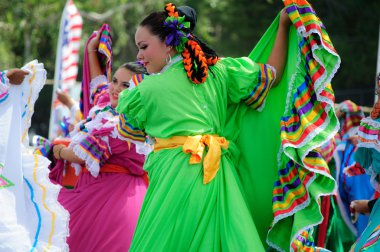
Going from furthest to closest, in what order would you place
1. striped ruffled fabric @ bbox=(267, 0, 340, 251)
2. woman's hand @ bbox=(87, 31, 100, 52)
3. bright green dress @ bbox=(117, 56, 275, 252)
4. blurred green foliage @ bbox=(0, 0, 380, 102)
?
blurred green foliage @ bbox=(0, 0, 380, 102)
woman's hand @ bbox=(87, 31, 100, 52)
striped ruffled fabric @ bbox=(267, 0, 340, 251)
bright green dress @ bbox=(117, 56, 275, 252)

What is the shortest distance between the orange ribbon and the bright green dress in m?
0.03

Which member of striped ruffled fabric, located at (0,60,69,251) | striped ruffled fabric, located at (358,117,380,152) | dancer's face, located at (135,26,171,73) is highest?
dancer's face, located at (135,26,171,73)

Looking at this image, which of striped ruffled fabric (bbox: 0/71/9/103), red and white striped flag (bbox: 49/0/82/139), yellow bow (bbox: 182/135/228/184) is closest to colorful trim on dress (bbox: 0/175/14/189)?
striped ruffled fabric (bbox: 0/71/9/103)

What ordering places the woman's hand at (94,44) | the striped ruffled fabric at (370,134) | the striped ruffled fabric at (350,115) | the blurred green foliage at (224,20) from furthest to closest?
the blurred green foliage at (224,20)
the striped ruffled fabric at (350,115)
the woman's hand at (94,44)
the striped ruffled fabric at (370,134)

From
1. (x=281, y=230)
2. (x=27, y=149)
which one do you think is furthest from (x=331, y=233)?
(x=27, y=149)

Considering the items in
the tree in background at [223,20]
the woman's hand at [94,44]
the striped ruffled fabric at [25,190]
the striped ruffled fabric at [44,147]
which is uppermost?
the woman's hand at [94,44]

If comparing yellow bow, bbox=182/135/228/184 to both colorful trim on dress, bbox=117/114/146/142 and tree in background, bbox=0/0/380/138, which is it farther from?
tree in background, bbox=0/0/380/138

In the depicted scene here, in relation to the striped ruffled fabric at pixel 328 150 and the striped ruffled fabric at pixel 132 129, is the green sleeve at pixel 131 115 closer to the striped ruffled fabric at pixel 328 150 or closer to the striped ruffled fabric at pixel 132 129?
the striped ruffled fabric at pixel 132 129

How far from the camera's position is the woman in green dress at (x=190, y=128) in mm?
3744

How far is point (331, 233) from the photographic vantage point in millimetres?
5578

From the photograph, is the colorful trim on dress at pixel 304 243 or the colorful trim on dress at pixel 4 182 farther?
the colorful trim on dress at pixel 4 182

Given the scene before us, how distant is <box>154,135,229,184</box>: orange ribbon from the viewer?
12.5ft

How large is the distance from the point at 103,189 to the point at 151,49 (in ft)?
4.67

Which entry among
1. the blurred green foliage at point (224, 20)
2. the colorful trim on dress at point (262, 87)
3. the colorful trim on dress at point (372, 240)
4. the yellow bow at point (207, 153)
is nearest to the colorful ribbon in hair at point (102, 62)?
the colorful trim on dress at point (262, 87)
